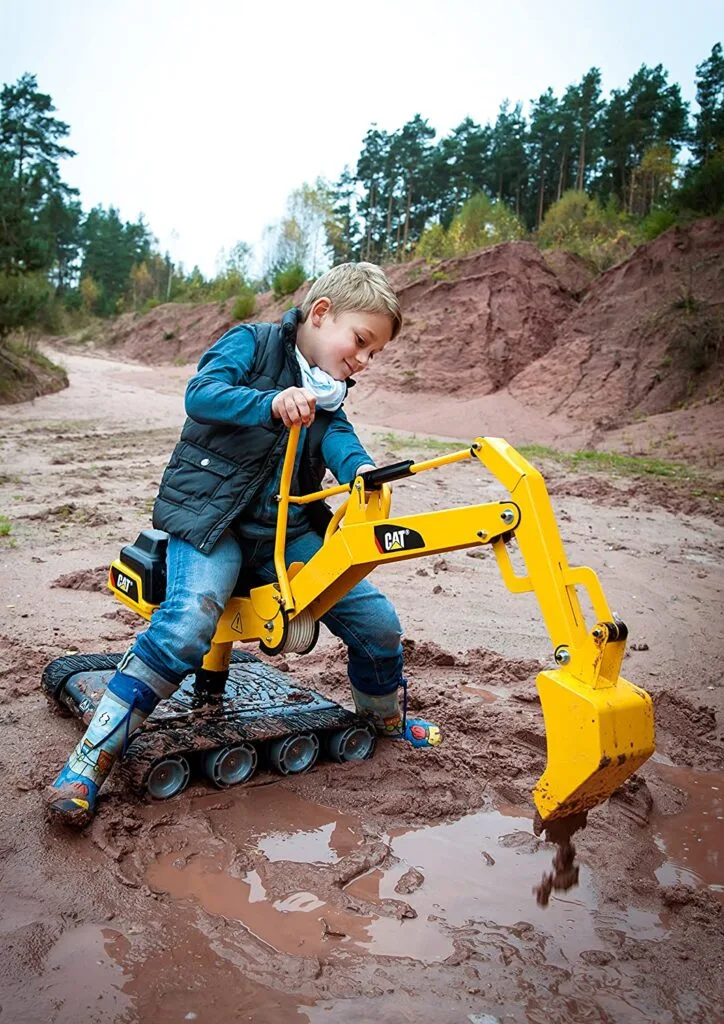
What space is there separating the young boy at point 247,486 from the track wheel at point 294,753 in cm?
33

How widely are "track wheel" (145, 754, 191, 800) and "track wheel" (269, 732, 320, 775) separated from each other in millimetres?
327

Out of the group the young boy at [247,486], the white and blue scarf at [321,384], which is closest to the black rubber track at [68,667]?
the young boy at [247,486]

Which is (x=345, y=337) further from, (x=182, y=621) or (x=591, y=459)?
(x=591, y=459)

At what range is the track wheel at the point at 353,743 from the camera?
3203 mm

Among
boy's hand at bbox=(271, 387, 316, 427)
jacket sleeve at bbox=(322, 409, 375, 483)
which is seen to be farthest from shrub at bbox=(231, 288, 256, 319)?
boy's hand at bbox=(271, 387, 316, 427)

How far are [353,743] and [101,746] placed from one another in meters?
0.98

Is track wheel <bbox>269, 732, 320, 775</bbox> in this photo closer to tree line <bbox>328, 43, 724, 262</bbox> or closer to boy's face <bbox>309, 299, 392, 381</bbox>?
boy's face <bbox>309, 299, 392, 381</bbox>

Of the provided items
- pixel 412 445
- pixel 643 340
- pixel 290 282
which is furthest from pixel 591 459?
pixel 290 282

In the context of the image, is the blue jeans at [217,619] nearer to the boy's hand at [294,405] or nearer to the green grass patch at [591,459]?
the boy's hand at [294,405]

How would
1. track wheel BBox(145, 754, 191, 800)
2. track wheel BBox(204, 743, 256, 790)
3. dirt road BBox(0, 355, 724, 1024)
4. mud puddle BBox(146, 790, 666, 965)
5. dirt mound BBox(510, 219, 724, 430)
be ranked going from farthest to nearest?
dirt mound BBox(510, 219, 724, 430), track wheel BBox(204, 743, 256, 790), track wheel BBox(145, 754, 191, 800), mud puddle BBox(146, 790, 666, 965), dirt road BBox(0, 355, 724, 1024)

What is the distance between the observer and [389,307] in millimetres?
2914

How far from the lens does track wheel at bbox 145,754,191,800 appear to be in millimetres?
2830

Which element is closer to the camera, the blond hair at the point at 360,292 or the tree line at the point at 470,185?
the blond hair at the point at 360,292

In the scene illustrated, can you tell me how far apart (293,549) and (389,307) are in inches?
36.3
